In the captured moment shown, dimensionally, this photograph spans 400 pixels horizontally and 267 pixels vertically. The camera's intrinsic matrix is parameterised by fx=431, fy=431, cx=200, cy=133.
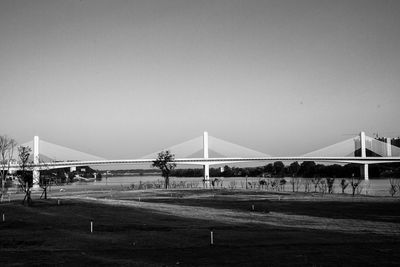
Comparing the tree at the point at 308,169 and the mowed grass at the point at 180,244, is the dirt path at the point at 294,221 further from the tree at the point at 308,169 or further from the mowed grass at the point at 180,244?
the tree at the point at 308,169

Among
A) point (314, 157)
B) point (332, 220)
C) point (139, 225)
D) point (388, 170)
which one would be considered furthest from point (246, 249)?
point (388, 170)

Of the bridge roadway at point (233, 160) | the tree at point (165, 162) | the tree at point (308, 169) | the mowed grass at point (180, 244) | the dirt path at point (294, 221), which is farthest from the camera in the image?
the tree at point (308, 169)

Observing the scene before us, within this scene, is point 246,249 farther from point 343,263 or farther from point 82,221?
point 82,221

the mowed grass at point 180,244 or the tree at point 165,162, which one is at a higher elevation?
the tree at point 165,162

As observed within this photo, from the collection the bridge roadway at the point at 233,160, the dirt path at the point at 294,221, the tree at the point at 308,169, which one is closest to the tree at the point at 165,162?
the bridge roadway at the point at 233,160

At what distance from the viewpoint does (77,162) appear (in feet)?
337

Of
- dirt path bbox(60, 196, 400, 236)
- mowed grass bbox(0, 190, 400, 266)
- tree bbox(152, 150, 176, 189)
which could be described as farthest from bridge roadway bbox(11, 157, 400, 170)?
mowed grass bbox(0, 190, 400, 266)

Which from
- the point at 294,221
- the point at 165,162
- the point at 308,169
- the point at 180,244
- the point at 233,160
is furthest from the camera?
the point at 308,169

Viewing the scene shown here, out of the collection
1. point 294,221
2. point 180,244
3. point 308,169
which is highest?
point 308,169

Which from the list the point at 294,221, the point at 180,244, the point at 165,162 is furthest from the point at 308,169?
the point at 180,244

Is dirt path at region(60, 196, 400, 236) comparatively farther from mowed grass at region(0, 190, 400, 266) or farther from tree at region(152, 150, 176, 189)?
tree at region(152, 150, 176, 189)

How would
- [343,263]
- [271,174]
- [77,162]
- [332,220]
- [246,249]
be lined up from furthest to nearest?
[271,174] → [77,162] → [332,220] → [246,249] → [343,263]

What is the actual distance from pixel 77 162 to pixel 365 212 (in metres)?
79.5

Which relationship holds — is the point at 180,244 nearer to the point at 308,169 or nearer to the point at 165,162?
the point at 165,162
